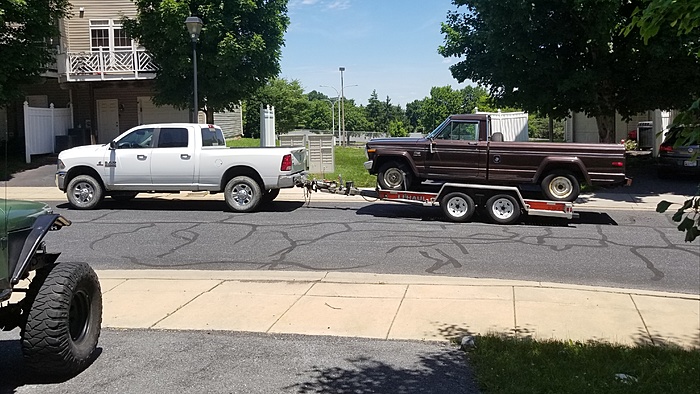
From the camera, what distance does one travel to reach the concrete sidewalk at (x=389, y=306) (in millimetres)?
6297

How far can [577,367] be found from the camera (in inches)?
200

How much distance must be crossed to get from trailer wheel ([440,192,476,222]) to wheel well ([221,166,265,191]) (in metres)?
4.15

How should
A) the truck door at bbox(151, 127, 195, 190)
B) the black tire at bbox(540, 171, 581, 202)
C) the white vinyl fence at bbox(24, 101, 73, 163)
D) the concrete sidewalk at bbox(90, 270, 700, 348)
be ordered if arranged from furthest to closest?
1. the white vinyl fence at bbox(24, 101, 73, 163)
2. the truck door at bbox(151, 127, 195, 190)
3. the black tire at bbox(540, 171, 581, 202)
4. the concrete sidewalk at bbox(90, 270, 700, 348)

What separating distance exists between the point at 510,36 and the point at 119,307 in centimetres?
1326

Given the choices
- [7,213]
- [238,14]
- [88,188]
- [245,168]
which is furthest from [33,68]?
[7,213]

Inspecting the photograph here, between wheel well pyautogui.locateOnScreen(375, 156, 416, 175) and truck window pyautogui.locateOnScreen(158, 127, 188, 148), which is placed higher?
truck window pyautogui.locateOnScreen(158, 127, 188, 148)

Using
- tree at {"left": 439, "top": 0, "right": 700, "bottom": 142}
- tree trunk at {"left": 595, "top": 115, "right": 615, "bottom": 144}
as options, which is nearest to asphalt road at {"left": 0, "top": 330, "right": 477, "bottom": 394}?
tree at {"left": 439, "top": 0, "right": 700, "bottom": 142}

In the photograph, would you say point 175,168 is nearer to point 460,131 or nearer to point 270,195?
point 270,195

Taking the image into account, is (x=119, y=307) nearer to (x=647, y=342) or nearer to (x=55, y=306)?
(x=55, y=306)

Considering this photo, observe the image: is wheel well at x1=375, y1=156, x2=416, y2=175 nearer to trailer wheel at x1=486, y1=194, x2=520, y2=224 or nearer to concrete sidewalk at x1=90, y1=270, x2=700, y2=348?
trailer wheel at x1=486, y1=194, x2=520, y2=224

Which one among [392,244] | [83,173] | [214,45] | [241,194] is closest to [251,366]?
[392,244]

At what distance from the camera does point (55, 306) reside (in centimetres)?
474

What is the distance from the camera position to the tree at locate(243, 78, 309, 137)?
2156 inches

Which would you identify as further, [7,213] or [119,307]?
[119,307]
